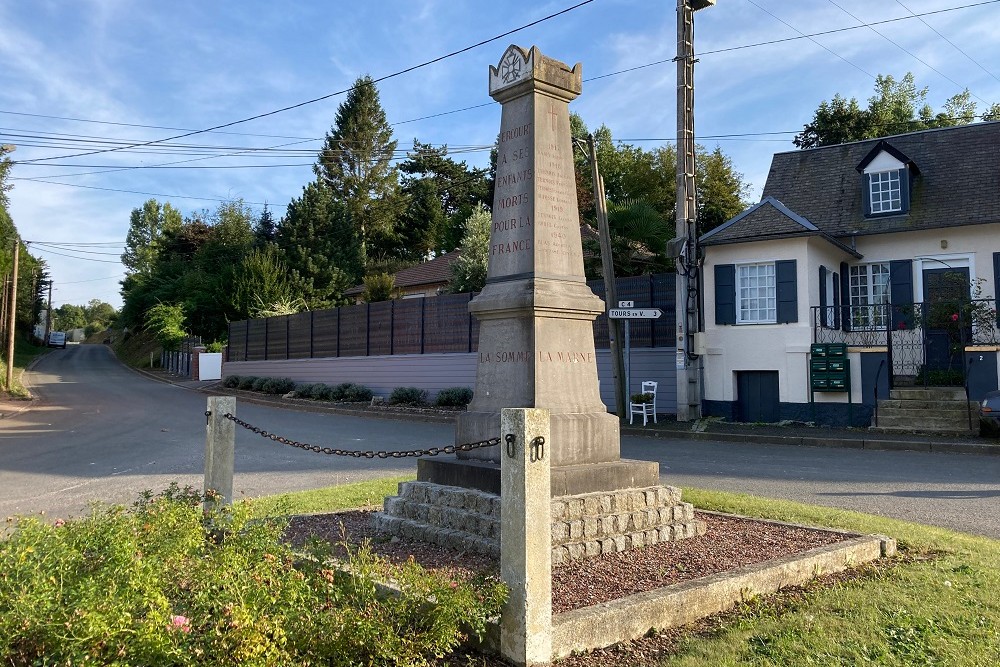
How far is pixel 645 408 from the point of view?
17.6 metres

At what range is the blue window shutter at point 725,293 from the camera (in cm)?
1830

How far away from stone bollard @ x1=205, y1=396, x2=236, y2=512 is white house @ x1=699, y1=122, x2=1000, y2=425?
13.8 metres

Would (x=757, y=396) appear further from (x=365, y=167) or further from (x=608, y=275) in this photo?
(x=365, y=167)

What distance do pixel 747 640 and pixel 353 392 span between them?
23220 millimetres

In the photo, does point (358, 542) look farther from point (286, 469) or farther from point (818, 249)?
point (818, 249)

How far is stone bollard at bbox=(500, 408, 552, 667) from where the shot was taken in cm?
351

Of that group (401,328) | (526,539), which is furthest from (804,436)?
(401,328)

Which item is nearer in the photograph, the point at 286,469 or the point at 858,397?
the point at 286,469

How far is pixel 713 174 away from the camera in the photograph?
3344 centimetres

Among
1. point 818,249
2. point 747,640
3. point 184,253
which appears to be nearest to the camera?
point 747,640

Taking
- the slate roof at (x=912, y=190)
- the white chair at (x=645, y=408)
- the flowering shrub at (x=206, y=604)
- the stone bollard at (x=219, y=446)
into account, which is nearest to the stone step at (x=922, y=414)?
the slate roof at (x=912, y=190)

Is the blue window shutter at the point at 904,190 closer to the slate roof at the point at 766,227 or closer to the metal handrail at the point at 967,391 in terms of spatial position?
the slate roof at the point at 766,227

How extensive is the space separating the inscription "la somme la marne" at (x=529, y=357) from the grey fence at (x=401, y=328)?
12.0 meters

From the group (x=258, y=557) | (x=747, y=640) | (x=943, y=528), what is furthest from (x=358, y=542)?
(x=943, y=528)
